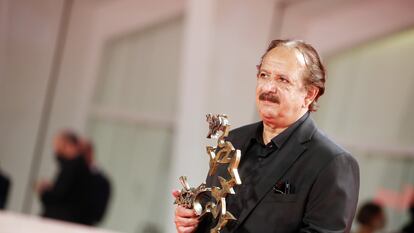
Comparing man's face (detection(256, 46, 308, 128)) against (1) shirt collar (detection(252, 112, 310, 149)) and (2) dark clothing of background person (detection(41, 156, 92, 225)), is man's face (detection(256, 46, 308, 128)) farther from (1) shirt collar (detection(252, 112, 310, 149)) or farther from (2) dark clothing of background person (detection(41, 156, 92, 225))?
(2) dark clothing of background person (detection(41, 156, 92, 225))

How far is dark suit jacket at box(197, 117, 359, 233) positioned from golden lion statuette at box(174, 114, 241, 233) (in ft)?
0.19

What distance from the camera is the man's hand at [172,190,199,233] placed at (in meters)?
1.95

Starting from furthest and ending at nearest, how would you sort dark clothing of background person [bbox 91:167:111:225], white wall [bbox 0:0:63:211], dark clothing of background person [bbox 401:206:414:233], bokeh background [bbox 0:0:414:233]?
1. white wall [bbox 0:0:63:211]
2. dark clothing of background person [bbox 91:167:111:225]
3. bokeh background [bbox 0:0:414:233]
4. dark clothing of background person [bbox 401:206:414:233]

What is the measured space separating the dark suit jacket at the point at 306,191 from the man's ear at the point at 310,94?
0.05 m

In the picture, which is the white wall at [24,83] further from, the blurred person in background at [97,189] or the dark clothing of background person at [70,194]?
the dark clothing of background person at [70,194]

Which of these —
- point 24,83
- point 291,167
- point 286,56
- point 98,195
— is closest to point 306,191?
point 291,167

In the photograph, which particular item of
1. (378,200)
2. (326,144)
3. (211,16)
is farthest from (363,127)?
(326,144)

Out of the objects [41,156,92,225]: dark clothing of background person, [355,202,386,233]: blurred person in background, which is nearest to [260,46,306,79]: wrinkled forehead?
[355,202,386,233]: blurred person in background

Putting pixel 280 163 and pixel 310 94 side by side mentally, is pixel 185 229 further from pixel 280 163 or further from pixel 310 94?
pixel 310 94

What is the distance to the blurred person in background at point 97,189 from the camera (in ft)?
22.3

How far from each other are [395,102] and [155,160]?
8.68ft

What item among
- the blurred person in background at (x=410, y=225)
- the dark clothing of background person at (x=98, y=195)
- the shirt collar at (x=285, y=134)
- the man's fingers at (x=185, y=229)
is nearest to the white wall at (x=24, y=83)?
the dark clothing of background person at (x=98, y=195)

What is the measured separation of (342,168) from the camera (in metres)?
1.83

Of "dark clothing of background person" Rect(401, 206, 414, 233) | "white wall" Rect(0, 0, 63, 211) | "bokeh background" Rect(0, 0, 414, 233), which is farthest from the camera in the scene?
"white wall" Rect(0, 0, 63, 211)
